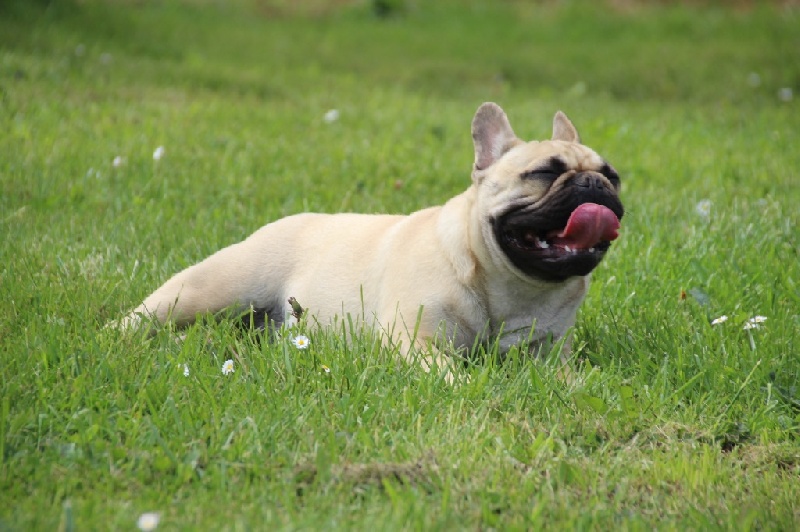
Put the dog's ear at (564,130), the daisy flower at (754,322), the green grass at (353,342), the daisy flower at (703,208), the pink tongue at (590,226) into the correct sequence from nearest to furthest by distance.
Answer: the green grass at (353,342) < the pink tongue at (590,226) < the daisy flower at (754,322) < the dog's ear at (564,130) < the daisy flower at (703,208)

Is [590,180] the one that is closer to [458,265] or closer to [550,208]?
[550,208]

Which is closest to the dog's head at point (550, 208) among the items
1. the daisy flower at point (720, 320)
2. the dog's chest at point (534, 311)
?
the dog's chest at point (534, 311)

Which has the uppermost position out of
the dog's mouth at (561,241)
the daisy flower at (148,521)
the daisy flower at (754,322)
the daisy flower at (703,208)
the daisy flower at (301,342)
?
the dog's mouth at (561,241)

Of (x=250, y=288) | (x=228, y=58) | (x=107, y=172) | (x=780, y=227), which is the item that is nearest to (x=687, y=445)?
(x=250, y=288)

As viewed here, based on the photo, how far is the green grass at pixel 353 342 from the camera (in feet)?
9.36

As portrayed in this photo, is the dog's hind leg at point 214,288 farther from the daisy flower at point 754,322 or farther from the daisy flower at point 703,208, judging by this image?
the daisy flower at point 703,208

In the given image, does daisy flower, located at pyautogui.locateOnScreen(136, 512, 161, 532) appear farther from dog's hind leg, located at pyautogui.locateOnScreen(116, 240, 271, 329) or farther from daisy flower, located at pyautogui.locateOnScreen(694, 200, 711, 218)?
daisy flower, located at pyautogui.locateOnScreen(694, 200, 711, 218)

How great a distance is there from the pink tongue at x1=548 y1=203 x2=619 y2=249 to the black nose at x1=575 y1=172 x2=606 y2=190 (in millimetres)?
107

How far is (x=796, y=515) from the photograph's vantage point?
290 centimetres

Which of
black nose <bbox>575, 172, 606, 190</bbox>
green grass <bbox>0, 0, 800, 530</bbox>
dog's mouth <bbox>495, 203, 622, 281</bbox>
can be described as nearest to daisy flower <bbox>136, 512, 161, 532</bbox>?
green grass <bbox>0, 0, 800, 530</bbox>

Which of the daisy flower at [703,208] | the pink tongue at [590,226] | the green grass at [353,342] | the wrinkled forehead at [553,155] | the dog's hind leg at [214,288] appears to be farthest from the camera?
the daisy flower at [703,208]

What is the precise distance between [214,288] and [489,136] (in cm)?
137

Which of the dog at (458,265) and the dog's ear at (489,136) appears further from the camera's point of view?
the dog's ear at (489,136)

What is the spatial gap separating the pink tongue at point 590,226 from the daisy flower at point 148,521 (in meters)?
1.89
